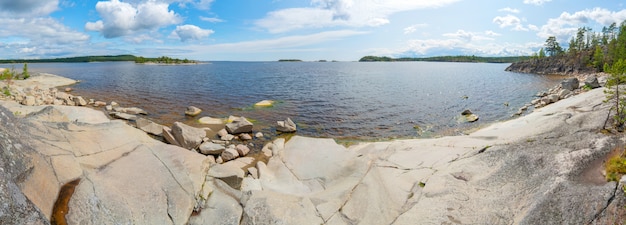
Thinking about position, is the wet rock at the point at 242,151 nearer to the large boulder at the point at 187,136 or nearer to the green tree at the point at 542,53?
the large boulder at the point at 187,136

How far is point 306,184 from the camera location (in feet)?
49.0

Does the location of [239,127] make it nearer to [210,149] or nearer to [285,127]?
[285,127]

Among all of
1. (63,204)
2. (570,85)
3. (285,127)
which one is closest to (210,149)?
(285,127)

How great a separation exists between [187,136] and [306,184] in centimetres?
1153

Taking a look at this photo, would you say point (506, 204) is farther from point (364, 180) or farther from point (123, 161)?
point (123, 161)

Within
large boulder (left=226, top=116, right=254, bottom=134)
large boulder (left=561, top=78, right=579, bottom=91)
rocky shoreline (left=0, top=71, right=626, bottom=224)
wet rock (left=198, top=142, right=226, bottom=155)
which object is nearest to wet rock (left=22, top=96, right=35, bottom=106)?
rocky shoreline (left=0, top=71, right=626, bottom=224)

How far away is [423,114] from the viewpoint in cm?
3678

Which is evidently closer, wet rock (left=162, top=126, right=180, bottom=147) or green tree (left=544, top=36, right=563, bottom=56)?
wet rock (left=162, top=126, right=180, bottom=147)

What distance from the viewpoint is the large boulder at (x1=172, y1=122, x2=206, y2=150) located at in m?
20.8

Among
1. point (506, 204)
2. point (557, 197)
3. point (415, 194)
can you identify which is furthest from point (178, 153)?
point (557, 197)

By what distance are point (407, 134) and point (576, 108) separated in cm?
1348

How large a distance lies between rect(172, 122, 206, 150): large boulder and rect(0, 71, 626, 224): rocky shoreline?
579cm

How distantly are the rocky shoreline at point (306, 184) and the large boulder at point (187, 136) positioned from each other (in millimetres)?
5787

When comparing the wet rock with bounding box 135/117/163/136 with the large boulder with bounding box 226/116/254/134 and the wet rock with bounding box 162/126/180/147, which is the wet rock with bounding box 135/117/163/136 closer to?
the wet rock with bounding box 162/126/180/147
